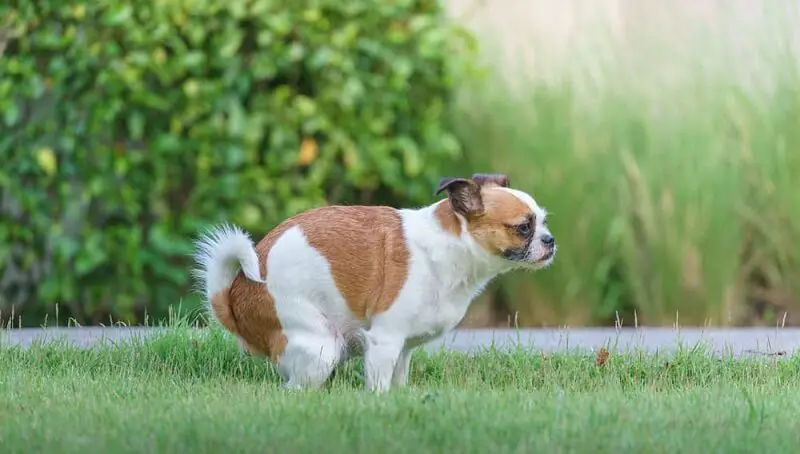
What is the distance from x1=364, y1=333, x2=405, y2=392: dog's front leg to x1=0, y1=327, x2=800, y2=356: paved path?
1.32m

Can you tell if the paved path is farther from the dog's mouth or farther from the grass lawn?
the dog's mouth

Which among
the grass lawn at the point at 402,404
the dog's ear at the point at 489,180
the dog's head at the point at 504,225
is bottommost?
the grass lawn at the point at 402,404

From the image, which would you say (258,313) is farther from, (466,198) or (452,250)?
(466,198)

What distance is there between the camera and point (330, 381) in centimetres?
648

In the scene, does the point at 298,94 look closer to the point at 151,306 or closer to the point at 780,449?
the point at 151,306

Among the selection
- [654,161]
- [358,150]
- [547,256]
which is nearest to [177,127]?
[358,150]

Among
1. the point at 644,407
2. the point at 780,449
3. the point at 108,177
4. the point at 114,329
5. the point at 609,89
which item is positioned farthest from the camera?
the point at 609,89

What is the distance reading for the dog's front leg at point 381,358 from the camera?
19.2 ft

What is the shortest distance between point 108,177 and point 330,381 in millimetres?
2463

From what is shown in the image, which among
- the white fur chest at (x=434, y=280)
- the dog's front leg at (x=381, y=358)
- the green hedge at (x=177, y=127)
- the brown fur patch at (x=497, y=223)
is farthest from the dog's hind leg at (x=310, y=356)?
the green hedge at (x=177, y=127)

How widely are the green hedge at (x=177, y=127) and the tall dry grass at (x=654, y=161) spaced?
0.61m

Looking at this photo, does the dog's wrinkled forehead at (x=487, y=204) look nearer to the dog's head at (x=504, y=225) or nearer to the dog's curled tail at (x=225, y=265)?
the dog's head at (x=504, y=225)

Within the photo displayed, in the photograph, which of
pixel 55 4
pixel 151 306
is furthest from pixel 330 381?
pixel 55 4

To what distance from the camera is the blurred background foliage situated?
822 cm
